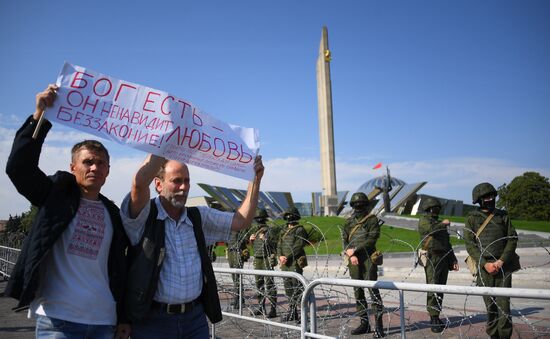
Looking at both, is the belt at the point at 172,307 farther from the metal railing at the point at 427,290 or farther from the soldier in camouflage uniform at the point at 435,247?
the soldier in camouflage uniform at the point at 435,247

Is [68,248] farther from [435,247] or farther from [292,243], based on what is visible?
[292,243]

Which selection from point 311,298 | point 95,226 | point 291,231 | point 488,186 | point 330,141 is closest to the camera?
point 95,226

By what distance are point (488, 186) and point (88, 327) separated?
5.21m

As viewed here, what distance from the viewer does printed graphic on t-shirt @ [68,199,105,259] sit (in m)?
2.50

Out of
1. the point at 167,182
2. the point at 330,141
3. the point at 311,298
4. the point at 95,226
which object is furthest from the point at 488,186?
the point at 330,141

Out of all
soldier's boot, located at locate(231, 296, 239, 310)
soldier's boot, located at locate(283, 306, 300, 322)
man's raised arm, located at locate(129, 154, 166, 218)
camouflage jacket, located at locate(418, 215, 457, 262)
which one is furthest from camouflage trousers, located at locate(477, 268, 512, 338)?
man's raised arm, located at locate(129, 154, 166, 218)

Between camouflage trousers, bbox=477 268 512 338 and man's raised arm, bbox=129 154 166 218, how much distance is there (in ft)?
13.1

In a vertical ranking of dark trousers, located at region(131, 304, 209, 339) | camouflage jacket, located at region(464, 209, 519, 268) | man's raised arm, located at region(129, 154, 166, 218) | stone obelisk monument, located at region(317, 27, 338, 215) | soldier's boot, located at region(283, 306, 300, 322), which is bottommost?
dark trousers, located at region(131, 304, 209, 339)

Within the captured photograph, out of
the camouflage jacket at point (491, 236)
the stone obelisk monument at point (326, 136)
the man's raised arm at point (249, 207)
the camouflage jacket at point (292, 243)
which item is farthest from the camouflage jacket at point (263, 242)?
the stone obelisk monument at point (326, 136)

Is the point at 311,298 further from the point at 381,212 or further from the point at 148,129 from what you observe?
the point at 381,212

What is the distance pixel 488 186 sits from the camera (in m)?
5.88

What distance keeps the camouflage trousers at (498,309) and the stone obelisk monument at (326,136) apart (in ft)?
139

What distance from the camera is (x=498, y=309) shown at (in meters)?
5.22

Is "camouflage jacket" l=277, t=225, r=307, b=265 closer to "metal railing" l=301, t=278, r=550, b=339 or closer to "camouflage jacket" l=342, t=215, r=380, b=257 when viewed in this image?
"camouflage jacket" l=342, t=215, r=380, b=257
